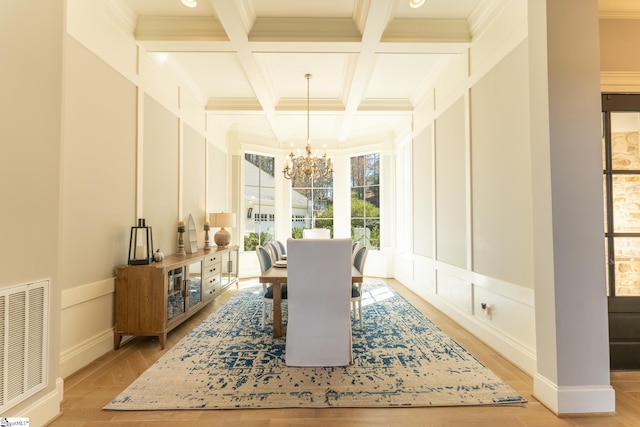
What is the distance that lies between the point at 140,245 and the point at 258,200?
369 cm

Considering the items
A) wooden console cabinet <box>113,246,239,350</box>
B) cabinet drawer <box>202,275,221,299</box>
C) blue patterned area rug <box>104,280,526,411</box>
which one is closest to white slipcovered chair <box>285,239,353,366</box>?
blue patterned area rug <box>104,280,526,411</box>

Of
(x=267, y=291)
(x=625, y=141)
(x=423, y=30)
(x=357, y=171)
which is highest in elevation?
(x=423, y=30)

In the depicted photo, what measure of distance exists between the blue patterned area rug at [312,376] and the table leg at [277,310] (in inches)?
3.1

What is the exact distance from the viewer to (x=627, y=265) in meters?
2.49

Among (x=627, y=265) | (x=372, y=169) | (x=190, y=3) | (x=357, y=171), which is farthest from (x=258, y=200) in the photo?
(x=627, y=265)

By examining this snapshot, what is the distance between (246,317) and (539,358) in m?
2.95

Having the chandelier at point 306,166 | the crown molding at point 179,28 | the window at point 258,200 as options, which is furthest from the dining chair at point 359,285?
the window at point 258,200

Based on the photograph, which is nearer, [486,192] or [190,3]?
[190,3]

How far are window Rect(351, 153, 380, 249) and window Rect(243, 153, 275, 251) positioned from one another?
1831mm

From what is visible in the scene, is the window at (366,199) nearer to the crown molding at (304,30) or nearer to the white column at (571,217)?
the crown molding at (304,30)

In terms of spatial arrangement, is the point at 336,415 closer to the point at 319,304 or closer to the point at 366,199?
the point at 319,304

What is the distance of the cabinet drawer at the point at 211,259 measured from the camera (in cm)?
401

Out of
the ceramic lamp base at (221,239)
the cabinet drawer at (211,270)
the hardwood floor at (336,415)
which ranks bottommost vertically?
the hardwood floor at (336,415)

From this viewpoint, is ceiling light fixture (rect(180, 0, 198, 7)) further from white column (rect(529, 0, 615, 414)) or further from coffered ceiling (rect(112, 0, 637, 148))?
white column (rect(529, 0, 615, 414))
